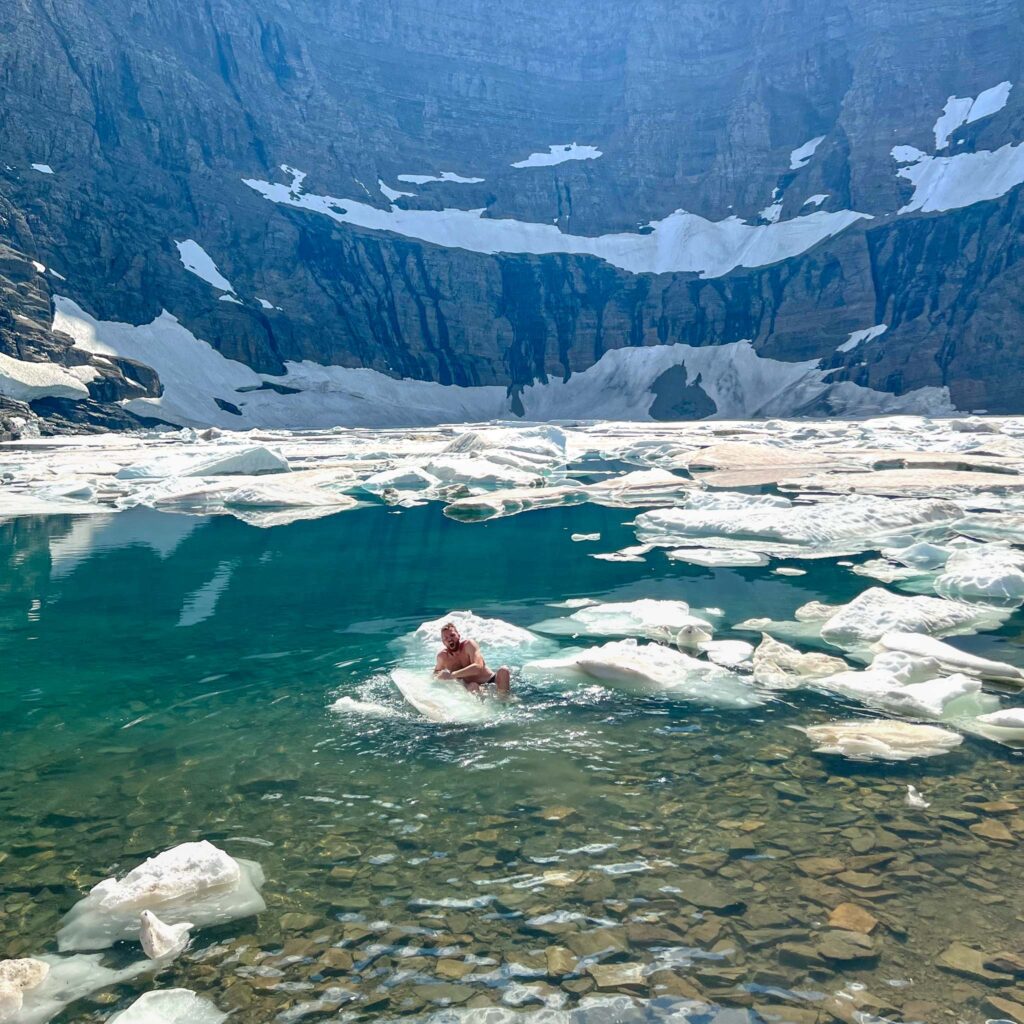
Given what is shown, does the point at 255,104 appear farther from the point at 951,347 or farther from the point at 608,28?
the point at 951,347

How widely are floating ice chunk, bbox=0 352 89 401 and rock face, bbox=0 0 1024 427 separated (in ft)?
7.71

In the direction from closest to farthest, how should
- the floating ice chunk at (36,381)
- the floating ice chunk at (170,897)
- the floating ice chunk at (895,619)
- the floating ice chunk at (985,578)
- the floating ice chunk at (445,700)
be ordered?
the floating ice chunk at (170,897) → the floating ice chunk at (445,700) → the floating ice chunk at (895,619) → the floating ice chunk at (985,578) → the floating ice chunk at (36,381)

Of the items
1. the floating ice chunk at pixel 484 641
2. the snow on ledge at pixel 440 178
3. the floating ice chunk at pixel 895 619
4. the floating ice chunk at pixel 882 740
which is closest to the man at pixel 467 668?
the floating ice chunk at pixel 484 641

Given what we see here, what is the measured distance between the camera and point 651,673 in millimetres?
8906

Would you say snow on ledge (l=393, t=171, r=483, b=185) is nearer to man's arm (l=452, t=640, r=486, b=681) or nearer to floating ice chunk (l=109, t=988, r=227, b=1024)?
→ man's arm (l=452, t=640, r=486, b=681)

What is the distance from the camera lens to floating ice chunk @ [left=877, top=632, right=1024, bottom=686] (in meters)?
8.62

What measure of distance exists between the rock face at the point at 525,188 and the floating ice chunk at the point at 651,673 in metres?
65.3

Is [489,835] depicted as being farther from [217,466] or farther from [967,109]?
[967,109]

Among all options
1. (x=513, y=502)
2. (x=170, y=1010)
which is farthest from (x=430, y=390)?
(x=170, y=1010)

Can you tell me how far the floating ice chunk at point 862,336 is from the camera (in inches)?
3501

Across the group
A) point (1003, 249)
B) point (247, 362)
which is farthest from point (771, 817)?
point (1003, 249)

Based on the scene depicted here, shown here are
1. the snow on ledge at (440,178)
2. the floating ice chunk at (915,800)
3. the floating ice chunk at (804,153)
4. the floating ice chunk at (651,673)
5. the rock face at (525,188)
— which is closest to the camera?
the floating ice chunk at (915,800)

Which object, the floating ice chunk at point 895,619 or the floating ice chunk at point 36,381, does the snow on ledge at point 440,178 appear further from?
the floating ice chunk at point 895,619

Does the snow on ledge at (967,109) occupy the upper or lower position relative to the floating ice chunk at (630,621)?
upper
